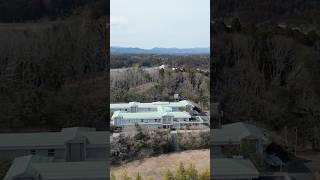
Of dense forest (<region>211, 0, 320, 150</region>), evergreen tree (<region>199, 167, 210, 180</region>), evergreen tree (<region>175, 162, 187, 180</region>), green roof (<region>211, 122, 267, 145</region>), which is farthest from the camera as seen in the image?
evergreen tree (<region>175, 162, 187, 180</region>)

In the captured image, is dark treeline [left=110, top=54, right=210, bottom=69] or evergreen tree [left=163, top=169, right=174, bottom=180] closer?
evergreen tree [left=163, top=169, right=174, bottom=180]

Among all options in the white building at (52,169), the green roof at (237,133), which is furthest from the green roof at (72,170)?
the green roof at (237,133)


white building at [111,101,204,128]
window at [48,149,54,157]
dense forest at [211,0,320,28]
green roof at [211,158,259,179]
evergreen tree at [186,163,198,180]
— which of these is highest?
dense forest at [211,0,320,28]

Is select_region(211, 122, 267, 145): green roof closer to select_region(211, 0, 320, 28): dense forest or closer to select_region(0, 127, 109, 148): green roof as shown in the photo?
select_region(211, 0, 320, 28): dense forest

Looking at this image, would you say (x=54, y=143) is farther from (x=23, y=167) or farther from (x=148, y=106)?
(x=148, y=106)

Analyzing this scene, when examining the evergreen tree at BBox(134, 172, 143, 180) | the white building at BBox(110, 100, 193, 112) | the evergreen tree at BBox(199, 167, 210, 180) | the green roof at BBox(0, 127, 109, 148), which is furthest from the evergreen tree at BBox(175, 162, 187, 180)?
the green roof at BBox(0, 127, 109, 148)

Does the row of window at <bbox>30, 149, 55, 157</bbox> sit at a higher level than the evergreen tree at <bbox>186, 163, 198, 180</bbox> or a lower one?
higher

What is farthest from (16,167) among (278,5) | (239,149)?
(278,5)

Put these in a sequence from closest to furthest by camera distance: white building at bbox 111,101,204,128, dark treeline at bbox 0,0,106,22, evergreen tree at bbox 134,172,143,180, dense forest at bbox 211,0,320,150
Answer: dark treeline at bbox 0,0,106,22
dense forest at bbox 211,0,320,150
evergreen tree at bbox 134,172,143,180
white building at bbox 111,101,204,128

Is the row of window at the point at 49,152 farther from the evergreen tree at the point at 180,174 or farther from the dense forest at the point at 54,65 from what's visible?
the evergreen tree at the point at 180,174
